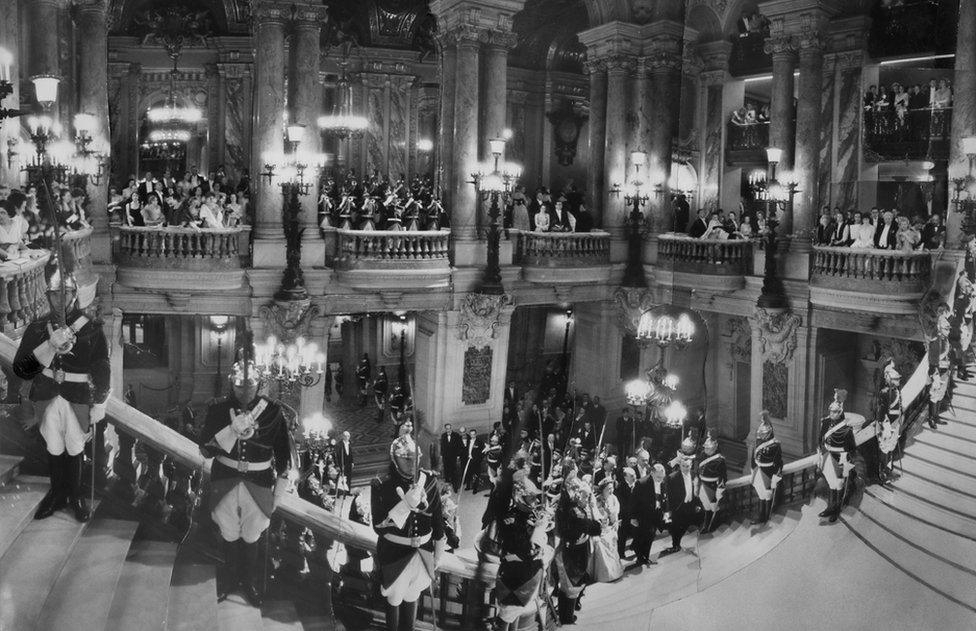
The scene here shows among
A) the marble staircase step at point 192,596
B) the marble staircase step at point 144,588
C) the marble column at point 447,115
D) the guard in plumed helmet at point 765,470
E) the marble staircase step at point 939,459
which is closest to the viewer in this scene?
the marble staircase step at point 144,588

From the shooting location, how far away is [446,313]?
16.8m

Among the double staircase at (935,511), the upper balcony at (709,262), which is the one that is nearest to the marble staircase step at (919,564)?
the double staircase at (935,511)

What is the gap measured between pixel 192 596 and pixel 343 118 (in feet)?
53.4

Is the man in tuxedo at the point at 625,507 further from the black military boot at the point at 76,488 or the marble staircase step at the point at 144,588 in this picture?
the black military boot at the point at 76,488

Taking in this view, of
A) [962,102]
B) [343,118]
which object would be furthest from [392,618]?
[343,118]

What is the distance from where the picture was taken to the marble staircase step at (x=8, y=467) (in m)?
5.96

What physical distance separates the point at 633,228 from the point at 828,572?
11.3 m

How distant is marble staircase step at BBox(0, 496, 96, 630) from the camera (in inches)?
202

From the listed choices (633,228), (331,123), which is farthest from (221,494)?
(331,123)

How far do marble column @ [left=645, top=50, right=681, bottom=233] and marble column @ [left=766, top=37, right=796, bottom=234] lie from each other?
2.51 m

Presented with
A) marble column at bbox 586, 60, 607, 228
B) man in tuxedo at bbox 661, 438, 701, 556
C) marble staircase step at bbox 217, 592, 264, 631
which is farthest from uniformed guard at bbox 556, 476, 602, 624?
marble column at bbox 586, 60, 607, 228

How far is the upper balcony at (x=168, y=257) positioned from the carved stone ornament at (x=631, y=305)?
8.47 metres

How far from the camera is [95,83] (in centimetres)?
1443

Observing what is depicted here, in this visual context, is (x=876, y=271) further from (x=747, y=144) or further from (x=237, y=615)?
(x=237, y=615)
